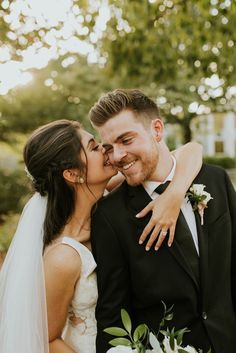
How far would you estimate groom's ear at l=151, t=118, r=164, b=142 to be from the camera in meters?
3.13

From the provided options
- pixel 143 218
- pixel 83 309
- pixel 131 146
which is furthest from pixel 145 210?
pixel 83 309

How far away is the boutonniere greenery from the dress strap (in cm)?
70

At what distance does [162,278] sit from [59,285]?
2.01 feet

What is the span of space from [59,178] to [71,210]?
0.75ft

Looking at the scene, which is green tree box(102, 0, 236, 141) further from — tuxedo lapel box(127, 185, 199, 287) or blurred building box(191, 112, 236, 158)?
blurred building box(191, 112, 236, 158)

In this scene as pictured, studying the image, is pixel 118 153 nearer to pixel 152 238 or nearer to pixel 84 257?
pixel 152 238

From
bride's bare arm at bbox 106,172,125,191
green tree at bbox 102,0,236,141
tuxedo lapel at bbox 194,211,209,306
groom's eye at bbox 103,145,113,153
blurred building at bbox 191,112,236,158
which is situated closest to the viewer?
tuxedo lapel at bbox 194,211,209,306

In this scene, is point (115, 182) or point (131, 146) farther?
point (115, 182)

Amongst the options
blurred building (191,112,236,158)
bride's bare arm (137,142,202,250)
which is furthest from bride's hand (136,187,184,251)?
blurred building (191,112,236,158)

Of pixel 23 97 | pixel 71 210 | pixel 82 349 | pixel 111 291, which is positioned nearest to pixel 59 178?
pixel 71 210

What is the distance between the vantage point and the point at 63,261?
9.57 ft

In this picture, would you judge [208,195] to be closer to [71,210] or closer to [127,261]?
[127,261]

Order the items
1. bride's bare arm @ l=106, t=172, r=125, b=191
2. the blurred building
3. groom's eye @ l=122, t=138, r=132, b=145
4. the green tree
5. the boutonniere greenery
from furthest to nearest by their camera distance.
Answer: the blurred building, the green tree, bride's bare arm @ l=106, t=172, r=125, b=191, groom's eye @ l=122, t=138, r=132, b=145, the boutonniere greenery

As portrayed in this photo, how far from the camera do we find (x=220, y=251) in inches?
114
